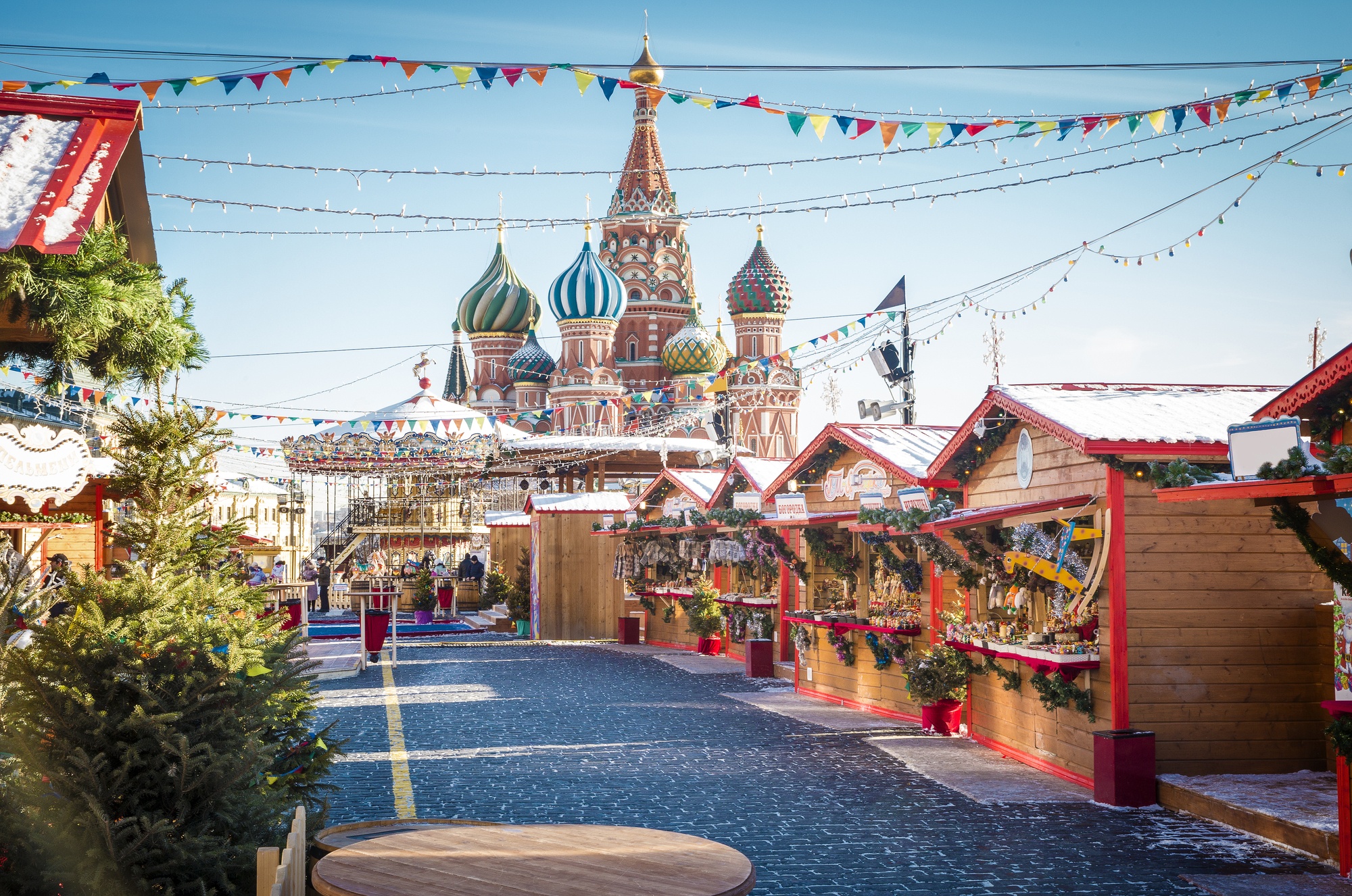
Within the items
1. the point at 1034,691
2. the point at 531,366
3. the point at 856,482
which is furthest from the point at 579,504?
the point at 531,366

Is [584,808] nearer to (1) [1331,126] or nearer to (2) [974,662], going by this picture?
(2) [974,662]

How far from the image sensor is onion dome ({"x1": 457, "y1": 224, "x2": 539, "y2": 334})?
61125mm

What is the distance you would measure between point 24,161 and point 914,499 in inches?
408

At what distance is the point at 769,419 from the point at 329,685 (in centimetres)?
4034

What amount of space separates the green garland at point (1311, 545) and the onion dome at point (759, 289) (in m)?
46.9

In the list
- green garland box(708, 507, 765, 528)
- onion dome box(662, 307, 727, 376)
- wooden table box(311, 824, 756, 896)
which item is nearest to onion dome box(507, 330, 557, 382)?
onion dome box(662, 307, 727, 376)

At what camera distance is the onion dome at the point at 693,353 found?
54906 millimetres

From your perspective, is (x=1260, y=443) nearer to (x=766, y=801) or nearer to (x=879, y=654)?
(x=766, y=801)

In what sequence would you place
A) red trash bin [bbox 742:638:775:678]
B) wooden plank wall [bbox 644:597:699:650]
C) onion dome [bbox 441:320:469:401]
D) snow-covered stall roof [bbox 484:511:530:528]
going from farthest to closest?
onion dome [bbox 441:320:469:401], snow-covered stall roof [bbox 484:511:530:528], wooden plank wall [bbox 644:597:699:650], red trash bin [bbox 742:638:775:678]

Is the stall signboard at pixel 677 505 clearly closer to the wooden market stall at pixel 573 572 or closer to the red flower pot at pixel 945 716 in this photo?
the wooden market stall at pixel 573 572

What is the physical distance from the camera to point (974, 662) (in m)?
13.8

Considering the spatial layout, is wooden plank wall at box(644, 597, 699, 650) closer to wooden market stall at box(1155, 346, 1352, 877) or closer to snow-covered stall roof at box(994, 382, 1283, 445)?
snow-covered stall roof at box(994, 382, 1283, 445)

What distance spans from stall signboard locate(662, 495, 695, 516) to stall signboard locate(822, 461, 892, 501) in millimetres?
5882

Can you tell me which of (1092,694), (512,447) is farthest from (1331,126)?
(512,447)
